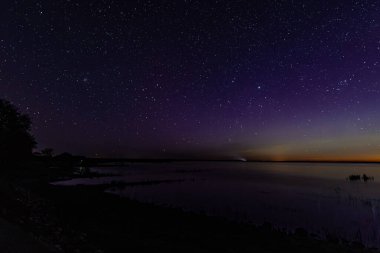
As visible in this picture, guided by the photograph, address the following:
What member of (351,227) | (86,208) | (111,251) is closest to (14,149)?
(86,208)

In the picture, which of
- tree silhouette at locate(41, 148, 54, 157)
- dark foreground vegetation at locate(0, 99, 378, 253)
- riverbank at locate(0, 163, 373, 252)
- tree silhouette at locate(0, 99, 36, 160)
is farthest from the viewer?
tree silhouette at locate(41, 148, 54, 157)

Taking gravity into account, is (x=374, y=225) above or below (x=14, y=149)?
below

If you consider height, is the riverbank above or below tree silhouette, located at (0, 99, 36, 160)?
below

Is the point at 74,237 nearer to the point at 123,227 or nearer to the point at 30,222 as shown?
the point at 30,222

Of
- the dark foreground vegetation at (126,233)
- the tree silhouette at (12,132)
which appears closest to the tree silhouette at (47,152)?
the tree silhouette at (12,132)

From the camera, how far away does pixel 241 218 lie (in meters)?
30.7

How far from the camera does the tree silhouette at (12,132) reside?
5784cm

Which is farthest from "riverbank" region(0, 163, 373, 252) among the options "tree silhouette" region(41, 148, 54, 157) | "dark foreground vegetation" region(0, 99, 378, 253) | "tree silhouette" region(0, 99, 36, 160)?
"tree silhouette" region(41, 148, 54, 157)

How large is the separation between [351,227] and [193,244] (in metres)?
19.2

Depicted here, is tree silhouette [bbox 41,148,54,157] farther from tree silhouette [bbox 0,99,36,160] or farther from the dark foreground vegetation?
the dark foreground vegetation

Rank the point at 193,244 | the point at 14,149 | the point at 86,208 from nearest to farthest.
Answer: the point at 193,244
the point at 86,208
the point at 14,149

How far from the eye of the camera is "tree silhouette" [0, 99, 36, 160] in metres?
57.8

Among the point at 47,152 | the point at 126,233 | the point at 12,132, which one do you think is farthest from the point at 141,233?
the point at 47,152

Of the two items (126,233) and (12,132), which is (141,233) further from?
(12,132)
